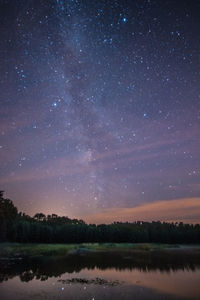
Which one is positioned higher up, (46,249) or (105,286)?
(105,286)

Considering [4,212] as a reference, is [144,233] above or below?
below

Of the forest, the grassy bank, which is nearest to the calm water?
the grassy bank

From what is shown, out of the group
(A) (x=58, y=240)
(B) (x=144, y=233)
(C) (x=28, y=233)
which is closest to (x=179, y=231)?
(B) (x=144, y=233)

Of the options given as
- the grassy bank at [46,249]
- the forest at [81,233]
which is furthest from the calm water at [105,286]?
the forest at [81,233]

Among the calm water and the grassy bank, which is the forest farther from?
the calm water

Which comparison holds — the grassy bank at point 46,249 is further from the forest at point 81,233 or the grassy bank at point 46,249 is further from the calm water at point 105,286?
the calm water at point 105,286

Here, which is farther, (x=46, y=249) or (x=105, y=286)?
(x=46, y=249)

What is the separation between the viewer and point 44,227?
11362 centimetres

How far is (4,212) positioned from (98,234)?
50.6 meters

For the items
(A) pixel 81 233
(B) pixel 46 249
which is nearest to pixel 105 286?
(B) pixel 46 249

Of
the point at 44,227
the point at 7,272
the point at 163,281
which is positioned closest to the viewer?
the point at 163,281

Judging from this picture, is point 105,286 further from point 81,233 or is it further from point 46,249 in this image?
point 81,233

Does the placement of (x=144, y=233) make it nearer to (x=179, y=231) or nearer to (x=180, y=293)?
(x=179, y=231)

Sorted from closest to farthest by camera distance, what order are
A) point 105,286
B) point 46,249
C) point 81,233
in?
point 105,286 → point 46,249 → point 81,233
